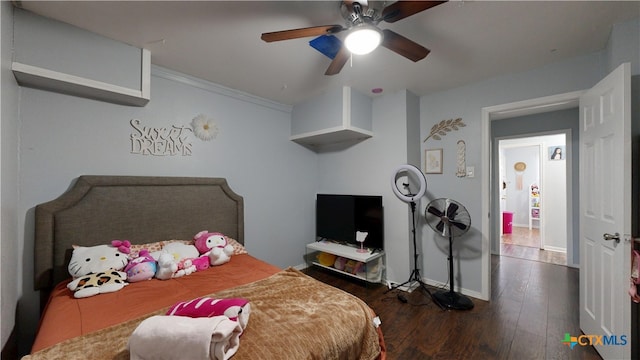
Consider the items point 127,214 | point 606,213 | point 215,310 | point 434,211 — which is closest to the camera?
point 215,310

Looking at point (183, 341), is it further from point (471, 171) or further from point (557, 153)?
point (557, 153)

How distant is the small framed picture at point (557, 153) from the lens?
15.6ft

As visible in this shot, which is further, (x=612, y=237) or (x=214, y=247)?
(x=214, y=247)

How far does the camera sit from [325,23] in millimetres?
1752

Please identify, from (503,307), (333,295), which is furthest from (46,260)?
(503,307)

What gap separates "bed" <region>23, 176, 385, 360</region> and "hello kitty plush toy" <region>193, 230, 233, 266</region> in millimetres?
73

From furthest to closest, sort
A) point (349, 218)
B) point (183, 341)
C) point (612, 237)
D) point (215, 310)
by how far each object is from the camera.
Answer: point (349, 218) < point (612, 237) < point (215, 310) < point (183, 341)

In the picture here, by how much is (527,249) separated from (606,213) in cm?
366

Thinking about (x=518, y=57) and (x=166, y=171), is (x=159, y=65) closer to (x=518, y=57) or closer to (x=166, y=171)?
(x=166, y=171)

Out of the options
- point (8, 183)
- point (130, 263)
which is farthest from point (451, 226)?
point (8, 183)

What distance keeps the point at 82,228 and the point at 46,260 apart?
10.9 inches

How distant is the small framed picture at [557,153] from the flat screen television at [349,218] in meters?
4.21

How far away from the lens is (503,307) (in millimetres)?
2537

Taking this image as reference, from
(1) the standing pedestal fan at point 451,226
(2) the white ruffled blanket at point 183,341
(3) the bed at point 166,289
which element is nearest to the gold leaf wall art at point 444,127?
(1) the standing pedestal fan at point 451,226
